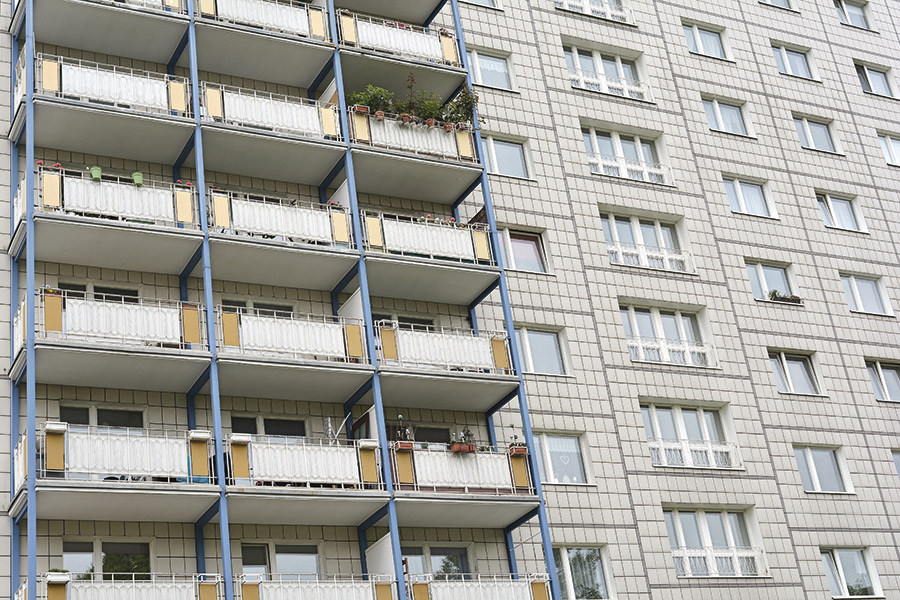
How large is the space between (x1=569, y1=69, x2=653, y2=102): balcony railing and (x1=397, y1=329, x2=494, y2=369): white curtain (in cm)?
1139

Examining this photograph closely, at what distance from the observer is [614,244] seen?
32844 millimetres

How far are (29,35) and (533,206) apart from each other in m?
13.6

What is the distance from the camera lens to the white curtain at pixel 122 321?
74.5 ft

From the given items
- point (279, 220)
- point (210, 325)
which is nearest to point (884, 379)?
point (279, 220)

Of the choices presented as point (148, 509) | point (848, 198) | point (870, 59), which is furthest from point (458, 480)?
point (870, 59)

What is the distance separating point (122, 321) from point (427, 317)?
322 inches

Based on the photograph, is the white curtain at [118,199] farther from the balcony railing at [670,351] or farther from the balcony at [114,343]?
the balcony railing at [670,351]

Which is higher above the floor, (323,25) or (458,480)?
(323,25)

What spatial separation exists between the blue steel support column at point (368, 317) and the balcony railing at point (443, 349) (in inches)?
17.6

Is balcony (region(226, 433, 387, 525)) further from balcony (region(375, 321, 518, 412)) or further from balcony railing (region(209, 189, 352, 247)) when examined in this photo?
balcony railing (region(209, 189, 352, 247))

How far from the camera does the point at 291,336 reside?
24797 millimetres

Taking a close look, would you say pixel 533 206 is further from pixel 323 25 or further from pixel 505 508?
pixel 505 508

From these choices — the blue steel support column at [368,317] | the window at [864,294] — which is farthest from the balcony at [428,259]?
the window at [864,294]

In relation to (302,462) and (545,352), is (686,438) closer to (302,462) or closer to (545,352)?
(545,352)
